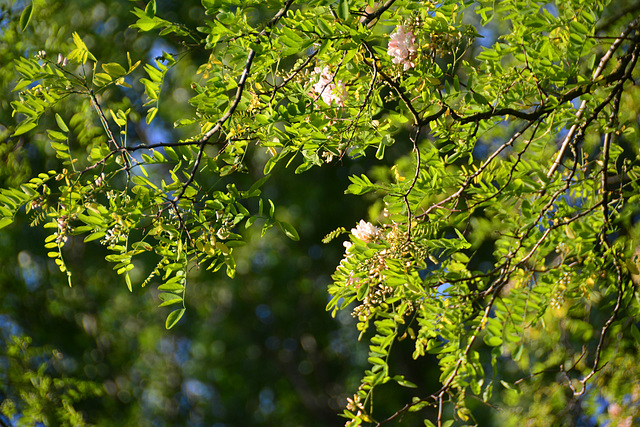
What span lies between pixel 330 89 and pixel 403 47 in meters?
0.17

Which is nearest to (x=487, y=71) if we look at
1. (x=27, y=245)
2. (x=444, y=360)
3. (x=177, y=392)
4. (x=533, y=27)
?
(x=533, y=27)

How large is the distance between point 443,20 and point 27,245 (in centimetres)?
466

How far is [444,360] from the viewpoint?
1.32m

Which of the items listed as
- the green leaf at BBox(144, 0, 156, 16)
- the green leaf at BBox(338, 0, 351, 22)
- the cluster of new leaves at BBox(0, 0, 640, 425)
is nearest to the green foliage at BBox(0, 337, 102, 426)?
the cluster of new leaves at BBox(0, 0, 640, 425)

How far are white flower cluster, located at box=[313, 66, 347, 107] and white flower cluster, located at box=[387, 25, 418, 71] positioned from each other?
121mm

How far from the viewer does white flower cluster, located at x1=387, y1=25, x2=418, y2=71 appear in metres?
1.06

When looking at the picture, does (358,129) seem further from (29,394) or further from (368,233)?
(29,394)

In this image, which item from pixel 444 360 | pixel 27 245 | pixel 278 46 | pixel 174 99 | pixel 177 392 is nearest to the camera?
pixel 278 46

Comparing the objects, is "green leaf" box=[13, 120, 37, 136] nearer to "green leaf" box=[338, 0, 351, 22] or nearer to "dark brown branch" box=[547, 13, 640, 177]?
"green leaf" box=[338, 0, 351, 22]

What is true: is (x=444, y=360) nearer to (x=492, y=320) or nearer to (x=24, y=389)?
(x=492, y=320)

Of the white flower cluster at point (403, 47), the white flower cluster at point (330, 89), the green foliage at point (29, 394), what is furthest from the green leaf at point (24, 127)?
the green foliage at point (29, 394)

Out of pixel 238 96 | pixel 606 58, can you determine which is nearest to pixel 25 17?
pixel 238 96

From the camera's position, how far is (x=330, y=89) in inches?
46.3

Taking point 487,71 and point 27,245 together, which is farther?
point 27,245
